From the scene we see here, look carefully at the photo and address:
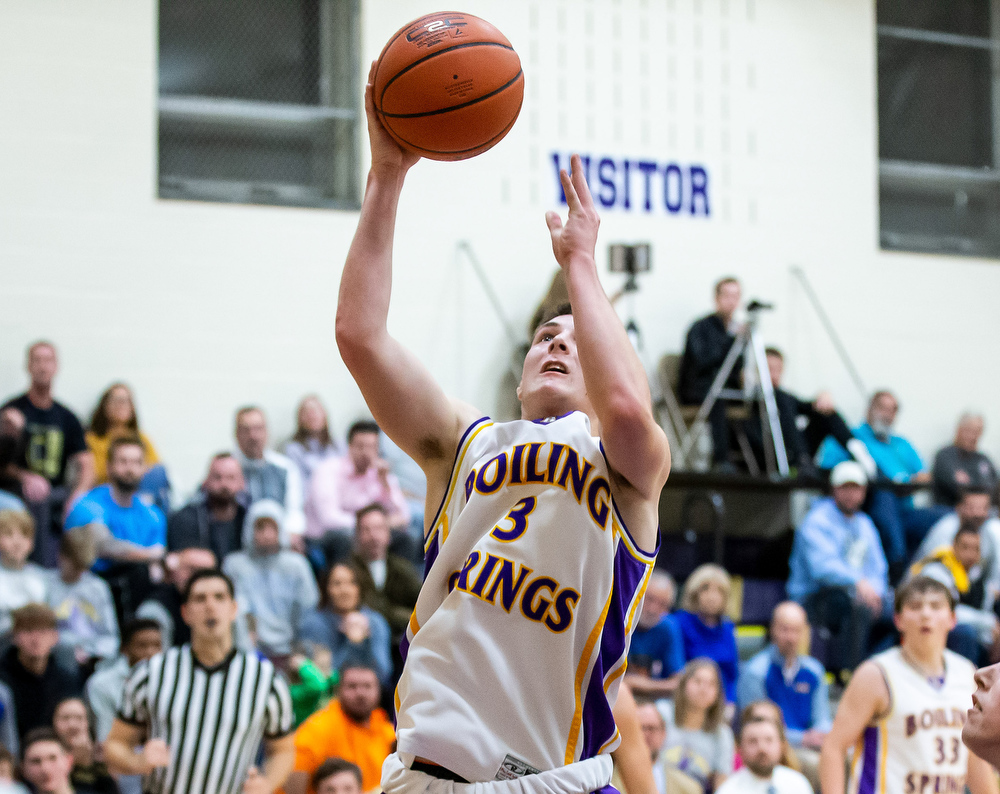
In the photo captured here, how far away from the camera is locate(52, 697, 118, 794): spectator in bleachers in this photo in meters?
6.61

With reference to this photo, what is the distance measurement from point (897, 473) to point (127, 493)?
692cm

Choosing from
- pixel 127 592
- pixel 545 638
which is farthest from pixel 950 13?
pixel 545 638

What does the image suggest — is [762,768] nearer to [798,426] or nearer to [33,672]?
[33,672]

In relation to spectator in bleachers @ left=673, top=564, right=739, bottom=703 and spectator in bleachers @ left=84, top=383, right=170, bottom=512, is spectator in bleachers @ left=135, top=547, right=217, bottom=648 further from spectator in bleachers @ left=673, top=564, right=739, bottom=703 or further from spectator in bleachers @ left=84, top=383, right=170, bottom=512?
spectator in bleachers @ left=673, top=564, right=739, bottom=703

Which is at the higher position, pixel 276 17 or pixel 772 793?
pixel 276 17

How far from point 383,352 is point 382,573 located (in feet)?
18.9

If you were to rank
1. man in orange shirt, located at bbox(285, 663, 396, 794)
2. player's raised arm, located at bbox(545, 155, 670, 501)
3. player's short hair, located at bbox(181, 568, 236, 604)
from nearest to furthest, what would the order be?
player's raised arm, located at bbox(545, 155, 670, 501) < player's short hair, located at bbox(181, 568, 236, 604) < man in orange shirt, located at bbox(285, 663, 396, 794)

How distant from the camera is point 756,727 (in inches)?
275

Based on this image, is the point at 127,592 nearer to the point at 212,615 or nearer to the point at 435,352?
the point at 212,615

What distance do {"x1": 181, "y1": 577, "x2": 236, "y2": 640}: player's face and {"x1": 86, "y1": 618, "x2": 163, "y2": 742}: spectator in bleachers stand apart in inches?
41.5

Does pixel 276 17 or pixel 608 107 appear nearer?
pixel 276 17

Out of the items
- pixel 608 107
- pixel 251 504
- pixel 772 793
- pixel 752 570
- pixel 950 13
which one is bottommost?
pixel 772 793

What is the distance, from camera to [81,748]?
664cm

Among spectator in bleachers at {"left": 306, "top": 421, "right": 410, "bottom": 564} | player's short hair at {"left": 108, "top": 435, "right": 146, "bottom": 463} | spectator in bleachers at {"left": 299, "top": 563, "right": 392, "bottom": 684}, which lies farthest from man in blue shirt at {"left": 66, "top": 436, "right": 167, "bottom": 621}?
spectator in bleachers at {"left": 306, "top": 421, "right": 410, "bottom": 564}
